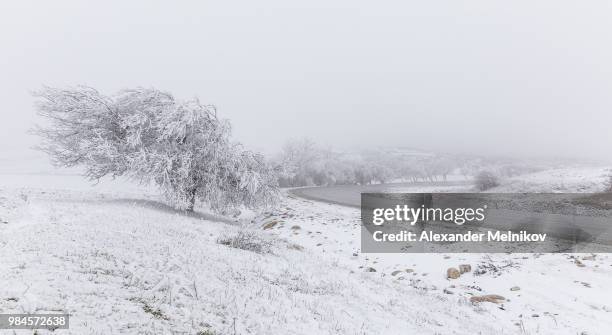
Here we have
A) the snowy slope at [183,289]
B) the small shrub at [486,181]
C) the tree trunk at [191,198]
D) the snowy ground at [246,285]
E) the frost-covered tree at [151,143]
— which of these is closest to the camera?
the snowy slope at [183,289]

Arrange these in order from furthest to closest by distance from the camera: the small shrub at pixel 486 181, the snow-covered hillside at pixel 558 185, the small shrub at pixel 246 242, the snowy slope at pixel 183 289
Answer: the small shrub at pixel 486 181 → the snow-covered hillside at pixel 558 185 → the small shrub at pixel 246 242 → the snowy slope at pixel 183 289

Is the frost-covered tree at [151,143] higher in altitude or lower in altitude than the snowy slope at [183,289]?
higher

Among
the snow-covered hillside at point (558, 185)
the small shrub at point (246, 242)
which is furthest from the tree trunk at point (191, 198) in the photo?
the snow-covered hillside at point (558, 185)

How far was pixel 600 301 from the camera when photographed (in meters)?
11.0

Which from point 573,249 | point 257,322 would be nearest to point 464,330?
point 257,322

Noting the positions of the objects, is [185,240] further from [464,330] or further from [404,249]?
[404,249]

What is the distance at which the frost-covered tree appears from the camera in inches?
733

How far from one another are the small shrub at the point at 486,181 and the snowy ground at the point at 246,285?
32.9 m

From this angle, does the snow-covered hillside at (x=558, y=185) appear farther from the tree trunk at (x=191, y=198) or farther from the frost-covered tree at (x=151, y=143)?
the tree trunk at (x=191, y=198)

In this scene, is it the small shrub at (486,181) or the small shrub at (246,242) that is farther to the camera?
the small shrub at (486,181)

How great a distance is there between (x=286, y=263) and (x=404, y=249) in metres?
8.85

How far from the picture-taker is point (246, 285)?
811 cm

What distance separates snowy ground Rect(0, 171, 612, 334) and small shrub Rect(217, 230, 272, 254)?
7cm

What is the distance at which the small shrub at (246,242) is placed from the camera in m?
12.8
